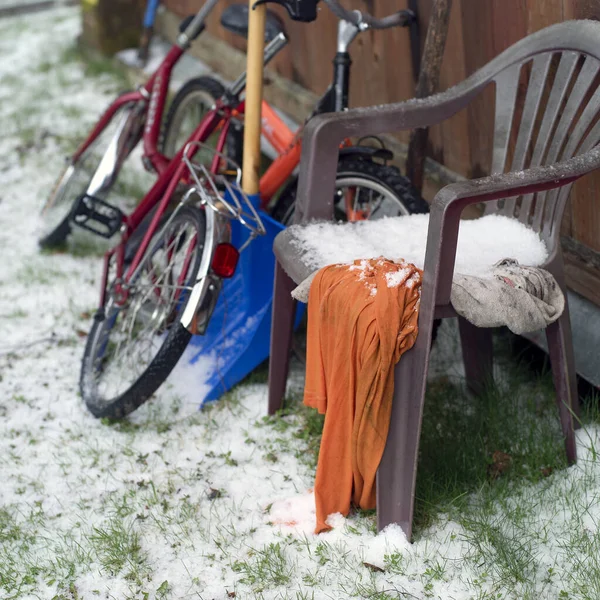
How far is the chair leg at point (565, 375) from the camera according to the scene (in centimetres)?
234

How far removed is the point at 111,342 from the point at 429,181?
1.43 meters

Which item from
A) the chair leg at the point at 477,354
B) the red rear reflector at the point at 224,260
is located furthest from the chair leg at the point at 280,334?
the chair leg at the point at 477,354

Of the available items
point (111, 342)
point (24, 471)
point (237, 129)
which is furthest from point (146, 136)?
point (24, 471)

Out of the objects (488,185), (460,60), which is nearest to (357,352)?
(488,185)

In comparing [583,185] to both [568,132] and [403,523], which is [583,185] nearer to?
[568,132]

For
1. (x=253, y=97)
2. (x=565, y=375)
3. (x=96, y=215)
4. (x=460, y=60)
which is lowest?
(x=96, y=215)

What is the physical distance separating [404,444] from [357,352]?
28cm

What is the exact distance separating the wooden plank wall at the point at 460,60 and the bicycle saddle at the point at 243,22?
432mm

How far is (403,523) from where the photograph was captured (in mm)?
2246

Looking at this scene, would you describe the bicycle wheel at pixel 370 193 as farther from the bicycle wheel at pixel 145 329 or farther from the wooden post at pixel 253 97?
the bicycle wheel at pixel 145 329

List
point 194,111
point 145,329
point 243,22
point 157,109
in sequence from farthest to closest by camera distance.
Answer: point 194,111 → point 157,109 → point 243,22 → point 145,329

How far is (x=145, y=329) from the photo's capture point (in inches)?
120

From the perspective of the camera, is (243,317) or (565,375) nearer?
(565,375)

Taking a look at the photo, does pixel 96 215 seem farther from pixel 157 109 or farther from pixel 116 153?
pixel 157 109
